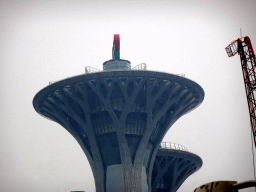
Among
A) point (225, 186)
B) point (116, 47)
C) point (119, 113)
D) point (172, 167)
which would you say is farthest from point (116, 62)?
point (225, 186)

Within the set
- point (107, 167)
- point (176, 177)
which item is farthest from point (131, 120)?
point (176, 177)

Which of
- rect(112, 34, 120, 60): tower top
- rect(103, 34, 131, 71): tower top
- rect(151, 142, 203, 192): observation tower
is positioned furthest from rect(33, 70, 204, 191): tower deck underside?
rect(151, 142, 203, 192): observation tower

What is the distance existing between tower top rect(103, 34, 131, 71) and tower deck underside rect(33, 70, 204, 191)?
227 inches

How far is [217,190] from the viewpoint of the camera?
12.9 metres

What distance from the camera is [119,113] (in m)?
66.7

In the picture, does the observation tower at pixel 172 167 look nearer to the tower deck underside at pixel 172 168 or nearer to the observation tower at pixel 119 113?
the tower deck underside at pixel 172 168

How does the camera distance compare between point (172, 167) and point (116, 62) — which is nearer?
point (116, 62)

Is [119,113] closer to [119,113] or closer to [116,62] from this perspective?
[119,113]

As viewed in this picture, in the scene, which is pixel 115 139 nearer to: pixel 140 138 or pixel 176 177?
pixel 140 138

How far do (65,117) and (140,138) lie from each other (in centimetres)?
1337

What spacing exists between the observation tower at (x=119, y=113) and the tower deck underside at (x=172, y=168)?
68.5ft

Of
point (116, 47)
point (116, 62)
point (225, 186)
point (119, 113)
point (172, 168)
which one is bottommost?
point (225, 186)

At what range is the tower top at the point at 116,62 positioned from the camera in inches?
2755

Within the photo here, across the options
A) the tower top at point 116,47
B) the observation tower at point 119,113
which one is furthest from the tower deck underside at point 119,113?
the tower top at point 116,47
